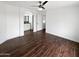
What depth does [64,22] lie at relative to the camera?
8.31 metres

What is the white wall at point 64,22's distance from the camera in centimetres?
745

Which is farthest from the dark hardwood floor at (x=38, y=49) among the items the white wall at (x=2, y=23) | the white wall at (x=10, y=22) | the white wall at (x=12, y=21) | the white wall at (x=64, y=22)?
the white wall at (x=64, y=22)

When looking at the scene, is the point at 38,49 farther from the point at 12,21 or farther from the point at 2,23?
the point at 12,21

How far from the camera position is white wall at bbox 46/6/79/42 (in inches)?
293

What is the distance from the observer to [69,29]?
26.0 ft

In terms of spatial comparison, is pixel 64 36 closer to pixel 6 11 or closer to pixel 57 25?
pixel 57 25

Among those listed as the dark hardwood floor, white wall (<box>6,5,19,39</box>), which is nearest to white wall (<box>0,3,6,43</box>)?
the dark hardwood floor

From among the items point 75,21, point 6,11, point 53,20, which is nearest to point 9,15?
point 6,11

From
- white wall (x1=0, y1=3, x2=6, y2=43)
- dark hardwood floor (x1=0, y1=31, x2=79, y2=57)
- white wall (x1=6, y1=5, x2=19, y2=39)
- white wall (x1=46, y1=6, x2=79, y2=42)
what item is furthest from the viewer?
Result: white wall (x1=46, y1=6, x2=79, y2=42)

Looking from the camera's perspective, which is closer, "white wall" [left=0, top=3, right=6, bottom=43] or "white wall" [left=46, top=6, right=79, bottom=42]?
"white wall" [left=0, top=3, right=6, bottom=43]

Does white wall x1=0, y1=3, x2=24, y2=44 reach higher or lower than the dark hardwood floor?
higher

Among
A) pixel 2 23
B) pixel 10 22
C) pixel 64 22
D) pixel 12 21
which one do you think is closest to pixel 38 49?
pixel 2 23

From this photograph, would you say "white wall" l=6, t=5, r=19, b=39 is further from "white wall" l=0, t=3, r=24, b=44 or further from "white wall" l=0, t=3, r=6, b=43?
"white wall" l=0, t=3, r=6, b=43

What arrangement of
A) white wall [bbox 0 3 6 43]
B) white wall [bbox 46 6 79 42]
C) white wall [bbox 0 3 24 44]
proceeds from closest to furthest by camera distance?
→ white wall [bbox 0 3 6 43] → white wall [bbox 0 3 24 44] → white wall [bbox 46 6 79 42]
